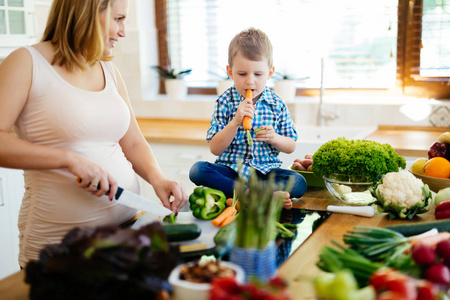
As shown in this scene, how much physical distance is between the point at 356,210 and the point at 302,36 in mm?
2485

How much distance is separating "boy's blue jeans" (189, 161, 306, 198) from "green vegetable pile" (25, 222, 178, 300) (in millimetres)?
846

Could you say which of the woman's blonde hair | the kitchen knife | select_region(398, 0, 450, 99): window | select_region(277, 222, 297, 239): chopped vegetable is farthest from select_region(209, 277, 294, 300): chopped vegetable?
select_region(398, 0, 450, 99): window

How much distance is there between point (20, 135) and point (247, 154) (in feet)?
2.74

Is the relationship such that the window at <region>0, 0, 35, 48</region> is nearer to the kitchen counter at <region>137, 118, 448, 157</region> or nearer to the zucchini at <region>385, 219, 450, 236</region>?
the kitchen counter at <region>137, 118, 448, 157</region>

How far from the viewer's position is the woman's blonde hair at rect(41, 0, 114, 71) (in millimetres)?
1611

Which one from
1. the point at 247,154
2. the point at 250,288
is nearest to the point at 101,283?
the point at 250,288

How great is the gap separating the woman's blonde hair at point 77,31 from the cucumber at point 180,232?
23.5 inches

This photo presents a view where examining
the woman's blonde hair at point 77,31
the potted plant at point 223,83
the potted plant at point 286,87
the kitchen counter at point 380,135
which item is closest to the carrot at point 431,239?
the woman's blonde hair at point 77,31

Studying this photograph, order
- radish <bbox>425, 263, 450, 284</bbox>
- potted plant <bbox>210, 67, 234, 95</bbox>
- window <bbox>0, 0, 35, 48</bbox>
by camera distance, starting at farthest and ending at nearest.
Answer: potted plant <bbox>210, 67, 234, 95</bbox>
window <bbox>0, 0, 35, 48</bbox>
radish <bbox>425, 263, 450, 284</bbox>

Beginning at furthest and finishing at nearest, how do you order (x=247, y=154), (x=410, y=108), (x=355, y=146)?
(x=410, y=108)
(x=247, y=154)
(x=355, y=146)

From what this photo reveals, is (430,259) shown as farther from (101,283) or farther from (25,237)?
(25,237)

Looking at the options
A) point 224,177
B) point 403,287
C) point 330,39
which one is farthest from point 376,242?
point 330,39

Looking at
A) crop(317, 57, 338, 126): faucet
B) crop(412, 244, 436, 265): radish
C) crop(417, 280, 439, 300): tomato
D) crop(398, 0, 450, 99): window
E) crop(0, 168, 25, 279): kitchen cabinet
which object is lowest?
crop(0, 168, 25, 279): kitchen cabinet

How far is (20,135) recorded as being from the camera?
5.42 feet
